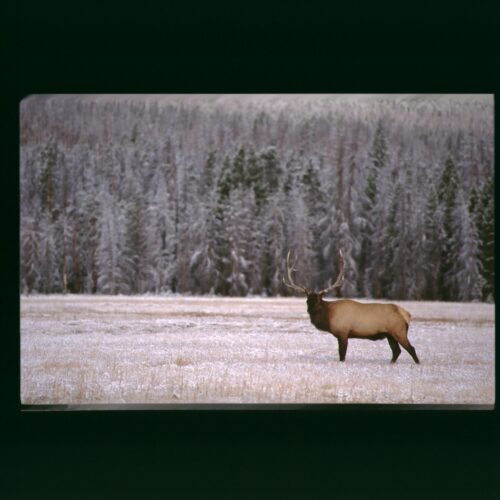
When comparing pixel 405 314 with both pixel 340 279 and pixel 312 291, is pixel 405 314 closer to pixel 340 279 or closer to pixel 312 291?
pixel 340 279

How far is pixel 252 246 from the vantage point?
856cm

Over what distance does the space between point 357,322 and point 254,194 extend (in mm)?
1685

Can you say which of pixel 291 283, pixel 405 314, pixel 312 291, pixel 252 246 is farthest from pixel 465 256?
pixel 252 246

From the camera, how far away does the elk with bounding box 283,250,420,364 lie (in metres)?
8.23

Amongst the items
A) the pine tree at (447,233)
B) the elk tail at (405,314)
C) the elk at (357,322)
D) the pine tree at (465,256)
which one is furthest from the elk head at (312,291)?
the pine tree at (465,256)

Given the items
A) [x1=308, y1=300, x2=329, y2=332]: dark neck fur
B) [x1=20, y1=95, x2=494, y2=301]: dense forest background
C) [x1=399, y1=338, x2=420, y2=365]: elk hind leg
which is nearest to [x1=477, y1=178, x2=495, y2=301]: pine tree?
[x1=20, y1=95, x2=494, y2=301]: dense forest background

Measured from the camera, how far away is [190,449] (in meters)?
7.62

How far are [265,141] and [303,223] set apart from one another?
3.03ft

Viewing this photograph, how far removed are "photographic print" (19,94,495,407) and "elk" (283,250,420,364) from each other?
14mm

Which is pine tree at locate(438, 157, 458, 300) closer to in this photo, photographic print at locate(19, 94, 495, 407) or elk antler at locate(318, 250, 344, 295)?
photographic print at locate(19, 94, 495, 407)
